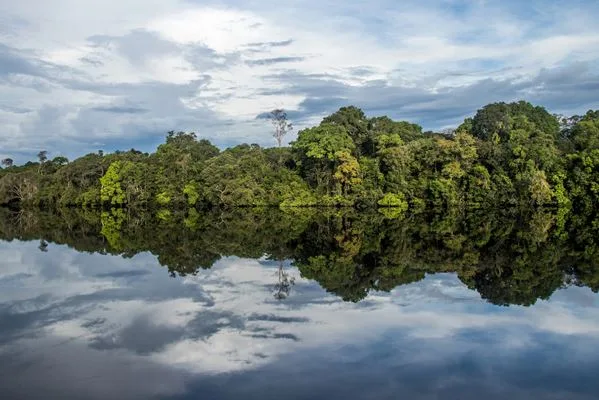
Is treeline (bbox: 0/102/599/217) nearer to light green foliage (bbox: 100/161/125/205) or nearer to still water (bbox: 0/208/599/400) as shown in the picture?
light green foliage (bbox: 100/161/125/205)

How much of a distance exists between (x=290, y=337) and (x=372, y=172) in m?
48.4

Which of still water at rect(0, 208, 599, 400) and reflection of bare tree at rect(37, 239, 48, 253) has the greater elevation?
reflection of bare tree at rect(37, 239, 48, 253)

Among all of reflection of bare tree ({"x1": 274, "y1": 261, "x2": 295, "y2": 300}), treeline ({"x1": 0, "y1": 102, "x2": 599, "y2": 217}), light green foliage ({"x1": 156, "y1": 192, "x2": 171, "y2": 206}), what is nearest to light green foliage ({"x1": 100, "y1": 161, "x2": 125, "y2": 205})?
treeline ({"x1": 0, "y1": 102, "x2": 599, "y2": 217})

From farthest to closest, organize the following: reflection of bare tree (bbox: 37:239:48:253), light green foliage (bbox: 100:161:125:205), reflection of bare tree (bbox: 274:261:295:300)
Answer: light green foliage (bbox: 100:161:125:205)
reflection of bare tree (bbox: 37:239:48:253)
reflection of bare tree (bbox: 274:261:295:300)

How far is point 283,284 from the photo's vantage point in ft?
52.0

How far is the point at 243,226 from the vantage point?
3616cm

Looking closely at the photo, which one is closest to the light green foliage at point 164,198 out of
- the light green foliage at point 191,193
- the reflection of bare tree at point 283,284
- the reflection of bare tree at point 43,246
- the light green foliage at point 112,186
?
the light green foliage at point 191,193

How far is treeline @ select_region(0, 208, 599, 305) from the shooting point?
15.5 meters

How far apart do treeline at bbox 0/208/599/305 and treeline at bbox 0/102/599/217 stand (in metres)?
16.0

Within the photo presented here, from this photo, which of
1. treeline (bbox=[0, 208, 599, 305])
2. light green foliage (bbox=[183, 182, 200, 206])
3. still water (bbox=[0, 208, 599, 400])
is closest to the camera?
still water (bbox=[0, 208, 599, 400])

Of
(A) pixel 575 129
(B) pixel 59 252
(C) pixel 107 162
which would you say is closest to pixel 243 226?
(B) pixel 59 252

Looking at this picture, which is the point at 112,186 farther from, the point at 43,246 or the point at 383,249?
the point at 383,249

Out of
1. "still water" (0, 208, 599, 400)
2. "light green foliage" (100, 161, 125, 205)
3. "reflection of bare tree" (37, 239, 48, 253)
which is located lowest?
"still water" (0, 208, 599, 400)

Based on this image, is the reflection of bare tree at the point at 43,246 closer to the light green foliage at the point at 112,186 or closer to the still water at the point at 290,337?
the still water at the point at 290,337
